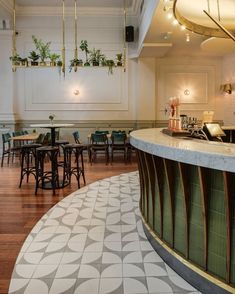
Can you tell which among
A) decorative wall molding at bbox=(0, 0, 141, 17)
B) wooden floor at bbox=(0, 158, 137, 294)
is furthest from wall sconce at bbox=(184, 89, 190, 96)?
wooden floor at bbox=(0, 158, 137, 294)

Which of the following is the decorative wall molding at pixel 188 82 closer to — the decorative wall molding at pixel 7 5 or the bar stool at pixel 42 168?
the decorative wall molding at pixel 7 5

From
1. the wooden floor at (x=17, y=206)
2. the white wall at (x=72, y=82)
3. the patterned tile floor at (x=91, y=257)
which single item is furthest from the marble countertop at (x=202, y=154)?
the white wall at (x=72, y=82)

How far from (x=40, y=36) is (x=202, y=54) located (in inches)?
206

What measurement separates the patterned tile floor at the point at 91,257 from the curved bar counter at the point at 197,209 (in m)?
0.18

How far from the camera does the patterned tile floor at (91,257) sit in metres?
2.30

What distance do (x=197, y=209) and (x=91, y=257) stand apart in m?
1.17

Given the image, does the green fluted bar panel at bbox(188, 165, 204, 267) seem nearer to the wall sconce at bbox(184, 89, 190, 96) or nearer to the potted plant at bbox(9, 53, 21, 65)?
the potted plant at bbox(9, 53, 21, 65)

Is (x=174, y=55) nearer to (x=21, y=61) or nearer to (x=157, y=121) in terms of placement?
(x=157, y=121)

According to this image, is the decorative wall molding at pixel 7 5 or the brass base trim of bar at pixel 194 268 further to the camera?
the decorative wall molding at pixel 7 5

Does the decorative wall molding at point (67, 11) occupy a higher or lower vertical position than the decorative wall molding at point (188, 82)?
higher

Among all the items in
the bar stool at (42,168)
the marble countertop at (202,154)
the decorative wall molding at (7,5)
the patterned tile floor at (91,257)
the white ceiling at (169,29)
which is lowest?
the patterned tile floor at (91,257)

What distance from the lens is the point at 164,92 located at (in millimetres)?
9578

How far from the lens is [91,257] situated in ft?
9.12

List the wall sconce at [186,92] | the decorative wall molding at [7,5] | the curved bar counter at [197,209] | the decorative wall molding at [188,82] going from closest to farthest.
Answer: the curved bar counter at [197,209] < the decorative wall molding at [7,5] < the decorative wall molding at [188,82] < the wall sconce at [186,92]
